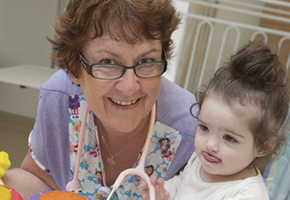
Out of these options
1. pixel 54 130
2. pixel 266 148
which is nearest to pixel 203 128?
pixel 266 148

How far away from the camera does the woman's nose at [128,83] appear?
42.3 inches

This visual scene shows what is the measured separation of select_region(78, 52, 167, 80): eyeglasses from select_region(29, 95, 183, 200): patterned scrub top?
0.28 m

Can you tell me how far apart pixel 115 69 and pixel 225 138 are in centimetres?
39

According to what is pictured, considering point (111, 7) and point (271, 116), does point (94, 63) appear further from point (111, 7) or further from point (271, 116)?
point (271, 116)

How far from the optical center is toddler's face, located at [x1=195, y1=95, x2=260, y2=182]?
942 millimetres

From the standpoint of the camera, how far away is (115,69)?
1079 millimetres

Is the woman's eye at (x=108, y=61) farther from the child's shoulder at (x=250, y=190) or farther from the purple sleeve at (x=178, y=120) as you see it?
Answer: the child's shoulder at (x=250, y=190)

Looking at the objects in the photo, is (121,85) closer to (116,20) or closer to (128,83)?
(128,83)

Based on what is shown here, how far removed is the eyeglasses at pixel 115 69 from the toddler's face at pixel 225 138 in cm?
22

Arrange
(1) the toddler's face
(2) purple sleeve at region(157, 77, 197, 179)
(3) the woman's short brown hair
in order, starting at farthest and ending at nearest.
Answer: (2) purple sleeve at region(157, 77, 197, 179), (3) the woman's short brown hair, (1) the toddler's face

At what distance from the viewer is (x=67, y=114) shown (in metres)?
1.41

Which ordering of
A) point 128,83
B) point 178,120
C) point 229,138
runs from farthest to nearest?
point 178,120 < point 128,83 < point 229,138

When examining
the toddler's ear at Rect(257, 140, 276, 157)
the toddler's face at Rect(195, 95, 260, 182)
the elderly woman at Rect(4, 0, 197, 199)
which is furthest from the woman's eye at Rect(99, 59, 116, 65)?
the toddler's ear at Rect(257, 140, 276, 157)

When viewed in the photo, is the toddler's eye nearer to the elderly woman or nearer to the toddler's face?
the toddler's face
